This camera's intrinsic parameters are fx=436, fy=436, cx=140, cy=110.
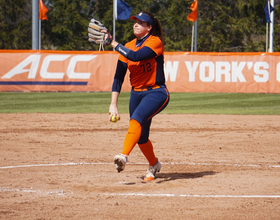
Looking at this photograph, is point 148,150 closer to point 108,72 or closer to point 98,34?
point 98,34

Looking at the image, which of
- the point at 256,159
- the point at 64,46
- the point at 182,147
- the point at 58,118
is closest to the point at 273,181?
the point at 256,159

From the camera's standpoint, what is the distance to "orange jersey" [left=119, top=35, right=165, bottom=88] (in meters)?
5.20

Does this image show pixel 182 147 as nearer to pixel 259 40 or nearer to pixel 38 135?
pixel 38 135

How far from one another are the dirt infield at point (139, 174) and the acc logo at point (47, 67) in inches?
359

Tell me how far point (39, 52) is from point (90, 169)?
47.6 feet

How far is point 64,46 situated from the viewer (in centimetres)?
4075

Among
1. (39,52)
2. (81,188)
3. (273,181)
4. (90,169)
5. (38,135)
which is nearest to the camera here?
(81,188)

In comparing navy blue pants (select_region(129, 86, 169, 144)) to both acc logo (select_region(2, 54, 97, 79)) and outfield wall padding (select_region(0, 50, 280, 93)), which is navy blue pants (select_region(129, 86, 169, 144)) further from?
acc logo (select_region(2, 54, 97, 79))

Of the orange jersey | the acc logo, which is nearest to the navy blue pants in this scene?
the orange jersey

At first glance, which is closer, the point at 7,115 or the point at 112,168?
the point at 112,168

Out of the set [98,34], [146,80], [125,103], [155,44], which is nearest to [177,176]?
[146,80]

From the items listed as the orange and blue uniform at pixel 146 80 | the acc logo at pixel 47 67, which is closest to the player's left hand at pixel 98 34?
the orange and blue uniform at pixel 146 80

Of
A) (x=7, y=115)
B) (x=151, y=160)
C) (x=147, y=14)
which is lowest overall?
(x=7, y=115)

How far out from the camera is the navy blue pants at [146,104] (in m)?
5.18
